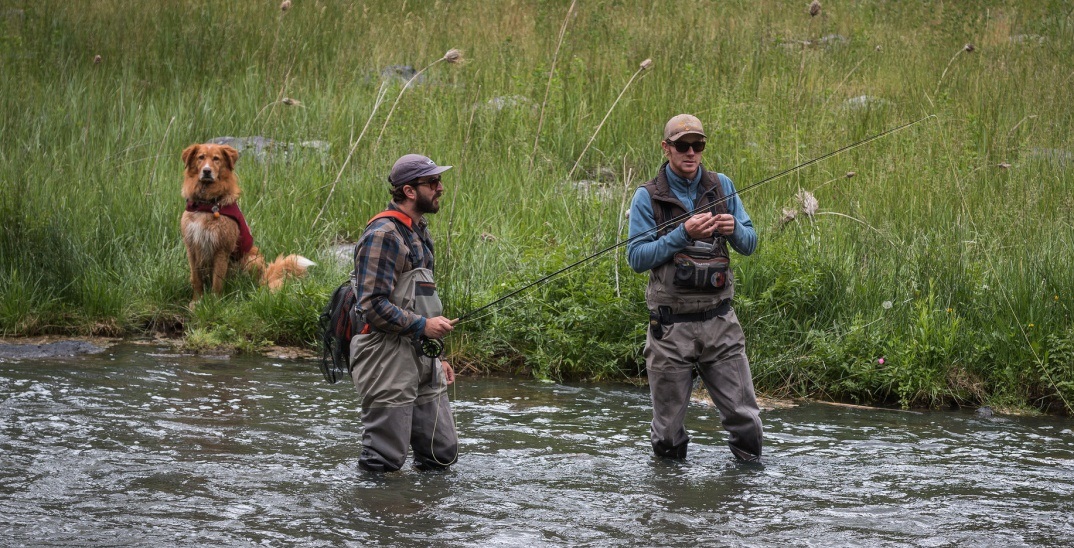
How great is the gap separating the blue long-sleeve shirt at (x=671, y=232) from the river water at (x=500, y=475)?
115 centimetres

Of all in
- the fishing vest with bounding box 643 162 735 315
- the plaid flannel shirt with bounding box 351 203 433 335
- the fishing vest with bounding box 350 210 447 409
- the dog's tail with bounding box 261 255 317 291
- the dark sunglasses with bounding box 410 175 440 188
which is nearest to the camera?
the plaid flannel shirt with bounding box 351 203 433 335

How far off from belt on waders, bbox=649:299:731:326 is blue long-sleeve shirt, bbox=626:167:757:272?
25 centimetres

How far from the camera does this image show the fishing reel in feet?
17.4

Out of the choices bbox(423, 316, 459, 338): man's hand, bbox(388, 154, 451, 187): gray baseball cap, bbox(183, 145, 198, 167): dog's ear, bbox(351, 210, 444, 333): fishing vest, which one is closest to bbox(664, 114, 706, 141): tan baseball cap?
bbox(388, 154, 451, 187): gray baseball cap

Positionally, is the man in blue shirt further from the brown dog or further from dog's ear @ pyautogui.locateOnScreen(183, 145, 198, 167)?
dog's ear @ pyautogui.locateOnScreen(183, 145, 198, 167)

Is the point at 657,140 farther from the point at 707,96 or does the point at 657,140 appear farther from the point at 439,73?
the point at 439,73

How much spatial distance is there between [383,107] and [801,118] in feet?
15.7

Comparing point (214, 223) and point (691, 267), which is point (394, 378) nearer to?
point (691, 267)

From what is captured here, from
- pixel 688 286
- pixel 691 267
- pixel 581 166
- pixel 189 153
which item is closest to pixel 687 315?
pixel 688 286

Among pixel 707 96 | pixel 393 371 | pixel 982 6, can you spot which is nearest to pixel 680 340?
pixel 393 371

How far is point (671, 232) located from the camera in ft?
18.1

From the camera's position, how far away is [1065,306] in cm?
773

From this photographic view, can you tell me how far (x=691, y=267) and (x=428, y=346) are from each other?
1392 mm

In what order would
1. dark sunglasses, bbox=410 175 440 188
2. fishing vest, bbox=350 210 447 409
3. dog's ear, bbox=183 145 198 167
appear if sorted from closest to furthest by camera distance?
fishing vest, bbox=350 210 447 409, dark sunglasses, bbox=410 175 440 188, dog's ear, bbox=183 145 198 167
